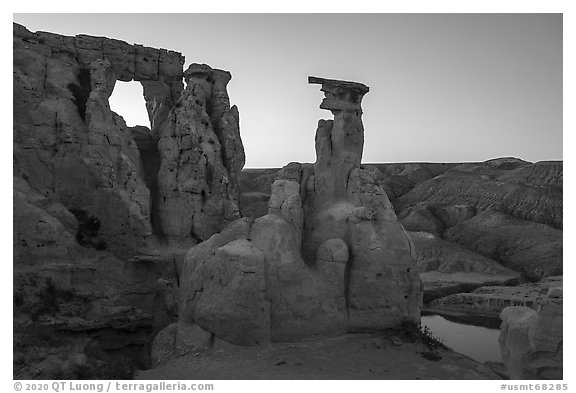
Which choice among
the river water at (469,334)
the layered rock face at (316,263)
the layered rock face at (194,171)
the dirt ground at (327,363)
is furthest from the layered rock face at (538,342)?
the layered rock face at (194,171)

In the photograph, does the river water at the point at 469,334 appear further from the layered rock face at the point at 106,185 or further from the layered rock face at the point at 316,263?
the layered rock face at the point at 106,185

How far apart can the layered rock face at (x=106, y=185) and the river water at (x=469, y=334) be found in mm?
12428

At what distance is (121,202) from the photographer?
2495cm

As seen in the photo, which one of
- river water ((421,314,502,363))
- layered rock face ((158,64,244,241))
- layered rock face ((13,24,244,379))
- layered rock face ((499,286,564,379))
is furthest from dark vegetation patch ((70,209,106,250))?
layered rock face ((499,286,564,379))

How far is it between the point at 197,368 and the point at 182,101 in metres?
16.9

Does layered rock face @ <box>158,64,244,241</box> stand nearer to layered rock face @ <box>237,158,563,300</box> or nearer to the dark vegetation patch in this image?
the dark vegetation patch

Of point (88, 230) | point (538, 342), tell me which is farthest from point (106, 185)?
point (538, 342)

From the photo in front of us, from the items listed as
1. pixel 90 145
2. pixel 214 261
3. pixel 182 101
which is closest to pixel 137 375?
pixel 214 261

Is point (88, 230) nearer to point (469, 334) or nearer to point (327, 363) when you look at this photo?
point (327, 363)

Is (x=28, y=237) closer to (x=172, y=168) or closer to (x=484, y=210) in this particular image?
(x=172, y=168)

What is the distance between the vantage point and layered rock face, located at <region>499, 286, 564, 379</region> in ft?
35.4

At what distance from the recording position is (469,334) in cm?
2809
